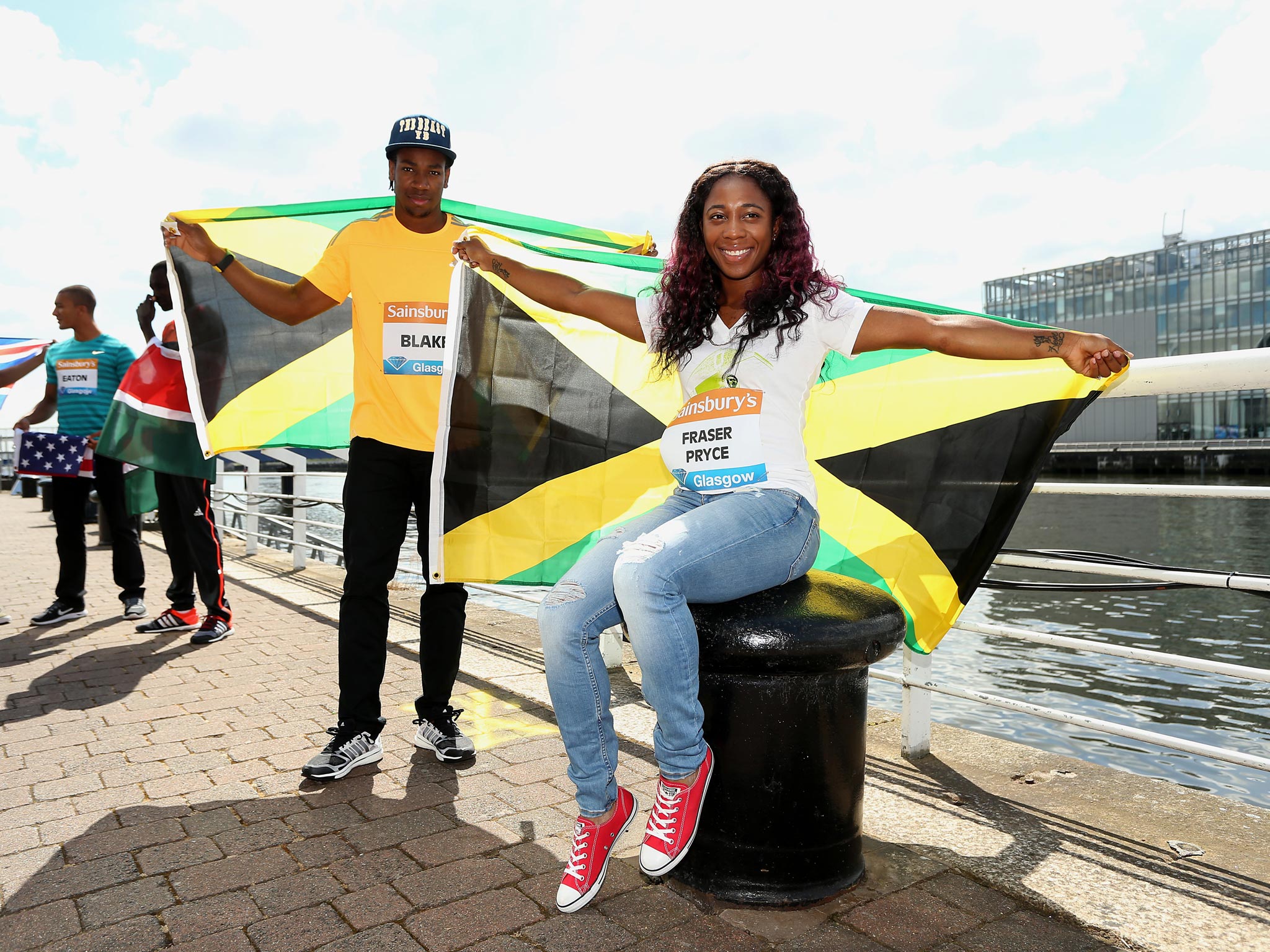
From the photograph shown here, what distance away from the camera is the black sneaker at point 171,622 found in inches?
247

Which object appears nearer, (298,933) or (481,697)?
(298,933)

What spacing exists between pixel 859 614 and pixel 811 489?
0.41 m

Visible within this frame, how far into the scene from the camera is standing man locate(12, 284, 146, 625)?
22.2 ft

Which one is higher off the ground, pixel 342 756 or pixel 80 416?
pixel 80 416

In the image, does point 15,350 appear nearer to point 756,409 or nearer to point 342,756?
point 342,756

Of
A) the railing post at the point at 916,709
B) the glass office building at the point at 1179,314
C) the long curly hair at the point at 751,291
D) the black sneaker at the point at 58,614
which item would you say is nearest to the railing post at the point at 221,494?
the black sneaker at the point at 58,614

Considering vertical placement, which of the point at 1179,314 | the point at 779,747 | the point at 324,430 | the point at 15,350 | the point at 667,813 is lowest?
the point at 667,813

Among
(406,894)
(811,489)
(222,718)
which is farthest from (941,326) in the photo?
(222,718)

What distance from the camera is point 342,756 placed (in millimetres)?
3418

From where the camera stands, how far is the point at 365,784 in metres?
3.36

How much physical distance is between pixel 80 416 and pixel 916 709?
243 inches

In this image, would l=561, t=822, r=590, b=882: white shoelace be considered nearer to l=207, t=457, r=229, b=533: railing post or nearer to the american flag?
l=207, t=457, r=229, b=533: railing post

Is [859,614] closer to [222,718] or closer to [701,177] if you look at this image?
[701,177]

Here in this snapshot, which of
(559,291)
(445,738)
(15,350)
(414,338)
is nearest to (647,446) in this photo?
(559,291)
